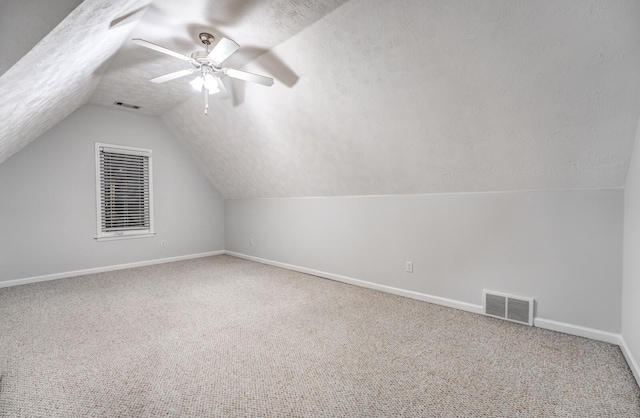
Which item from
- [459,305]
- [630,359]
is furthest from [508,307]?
[630,359]

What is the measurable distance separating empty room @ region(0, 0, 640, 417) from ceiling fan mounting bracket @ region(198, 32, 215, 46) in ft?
0.06

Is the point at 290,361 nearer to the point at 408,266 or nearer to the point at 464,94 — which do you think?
the point at 408,266

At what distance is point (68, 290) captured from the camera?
388cm

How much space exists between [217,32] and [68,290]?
12.0 ft

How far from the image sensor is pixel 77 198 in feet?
15.2

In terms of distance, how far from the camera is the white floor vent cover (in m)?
2.78

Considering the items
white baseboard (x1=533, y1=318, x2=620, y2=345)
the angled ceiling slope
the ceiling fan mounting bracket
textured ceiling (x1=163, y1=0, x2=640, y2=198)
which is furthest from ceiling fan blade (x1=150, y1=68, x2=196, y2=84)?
white baseboard (x1=533, y1=318, x2=620, y2=345)

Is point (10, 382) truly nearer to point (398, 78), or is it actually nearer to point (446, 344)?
point (446, 344)

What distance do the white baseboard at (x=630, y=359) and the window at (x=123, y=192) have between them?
6.14m

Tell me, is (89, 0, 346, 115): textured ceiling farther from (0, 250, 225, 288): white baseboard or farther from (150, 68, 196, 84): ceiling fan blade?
(0, 250, 225, 288): white baseboard

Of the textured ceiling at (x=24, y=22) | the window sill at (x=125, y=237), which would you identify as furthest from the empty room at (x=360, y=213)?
the window sill at (x=125, y=237)

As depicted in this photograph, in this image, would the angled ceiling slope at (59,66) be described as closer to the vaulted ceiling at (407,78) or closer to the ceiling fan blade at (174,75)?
the vaulted ceiling at (407,78)

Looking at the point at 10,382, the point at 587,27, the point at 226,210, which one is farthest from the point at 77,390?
the point at 226,210

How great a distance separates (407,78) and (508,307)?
2.28 m
